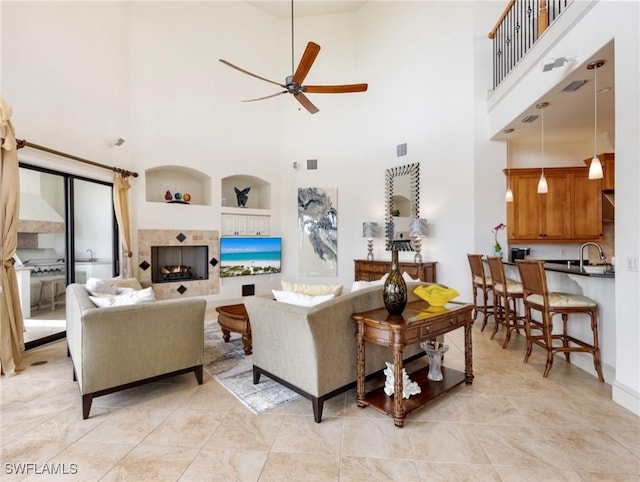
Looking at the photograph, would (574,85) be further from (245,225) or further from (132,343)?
(245,225)

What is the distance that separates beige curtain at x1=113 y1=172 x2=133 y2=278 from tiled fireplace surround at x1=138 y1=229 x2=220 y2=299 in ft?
0.92

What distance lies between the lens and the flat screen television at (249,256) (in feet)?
21.2

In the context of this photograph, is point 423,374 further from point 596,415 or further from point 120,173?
point 120,173

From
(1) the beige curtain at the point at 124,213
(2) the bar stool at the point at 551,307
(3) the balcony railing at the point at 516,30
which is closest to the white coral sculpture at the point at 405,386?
(2) the bar stool at the point at 551,307

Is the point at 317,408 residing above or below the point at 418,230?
below

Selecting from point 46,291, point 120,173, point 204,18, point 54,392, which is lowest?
point 54,392

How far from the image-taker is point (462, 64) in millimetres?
5305

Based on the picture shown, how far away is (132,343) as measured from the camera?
8.09 feet

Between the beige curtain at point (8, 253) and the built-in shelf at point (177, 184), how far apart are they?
2.77m

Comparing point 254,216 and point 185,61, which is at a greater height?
point 185,61

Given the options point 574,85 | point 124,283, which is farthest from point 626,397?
point 124,283

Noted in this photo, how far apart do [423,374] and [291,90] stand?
3.41 metres

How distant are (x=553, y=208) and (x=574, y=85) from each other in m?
2.30

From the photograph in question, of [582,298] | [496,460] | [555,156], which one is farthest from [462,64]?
[496,460]
